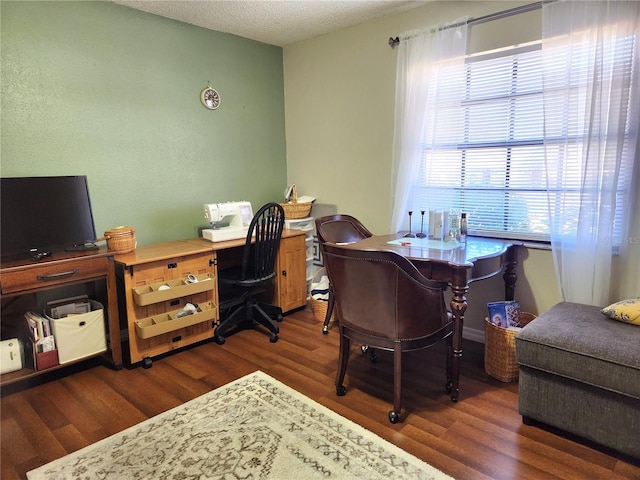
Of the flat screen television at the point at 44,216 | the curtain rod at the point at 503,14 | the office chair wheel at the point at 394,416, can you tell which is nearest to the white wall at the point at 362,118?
the curtain rod at the point at 503,14

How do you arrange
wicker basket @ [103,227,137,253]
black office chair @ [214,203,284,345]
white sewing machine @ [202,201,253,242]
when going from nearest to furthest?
wicker basket @ [103,227,137,253], black office chair @ [214,203,284,345], white sewing machine @ [202,201,253,242]

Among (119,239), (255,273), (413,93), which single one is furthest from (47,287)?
(413,93)

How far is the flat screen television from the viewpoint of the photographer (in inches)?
94.8

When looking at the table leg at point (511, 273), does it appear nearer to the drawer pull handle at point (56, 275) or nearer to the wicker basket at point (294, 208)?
the wicker basket at point (294, 208)

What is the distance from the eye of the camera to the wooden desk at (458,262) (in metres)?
2.16

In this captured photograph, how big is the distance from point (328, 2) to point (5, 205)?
8.24 ft

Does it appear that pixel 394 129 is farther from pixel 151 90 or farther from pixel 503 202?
pixel 151 90

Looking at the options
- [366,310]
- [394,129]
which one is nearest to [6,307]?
[366,310]

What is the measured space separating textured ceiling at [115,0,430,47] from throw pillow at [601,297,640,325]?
242 cm

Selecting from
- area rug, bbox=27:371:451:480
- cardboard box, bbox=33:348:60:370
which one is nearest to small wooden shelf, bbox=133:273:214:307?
cardboard box, bbox=33:348:60:370

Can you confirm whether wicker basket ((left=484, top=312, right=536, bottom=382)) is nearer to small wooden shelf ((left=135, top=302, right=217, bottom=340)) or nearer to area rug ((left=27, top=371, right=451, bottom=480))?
area rug ((left=27, top=371, right=451, bottom=480))

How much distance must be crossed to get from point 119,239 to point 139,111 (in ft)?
3.48

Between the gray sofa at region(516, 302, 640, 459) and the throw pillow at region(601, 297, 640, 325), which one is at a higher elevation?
the throw pillow at region(601, 297, 640, 325)

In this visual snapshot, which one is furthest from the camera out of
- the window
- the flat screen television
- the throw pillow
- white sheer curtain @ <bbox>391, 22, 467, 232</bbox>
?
white sheer curtain @ <bbox>391, 22, 467, 232</bbox>
